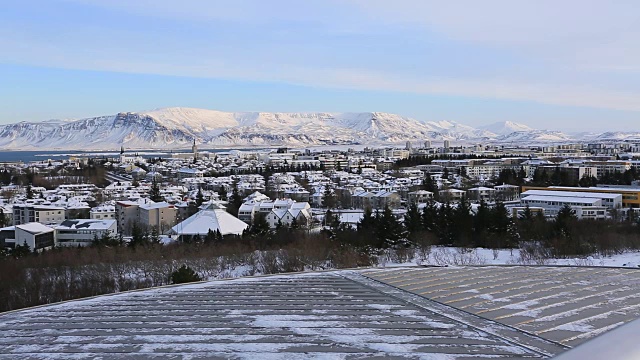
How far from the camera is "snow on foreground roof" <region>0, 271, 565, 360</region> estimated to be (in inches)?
88.5

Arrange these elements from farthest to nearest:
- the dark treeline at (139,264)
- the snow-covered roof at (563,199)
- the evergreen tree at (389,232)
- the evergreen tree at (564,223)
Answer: the snow-covered roof at (563,199)
the evergreen tree at (564,223)
the evergreen tree at (389,232)
the dark treeline at (139,264)

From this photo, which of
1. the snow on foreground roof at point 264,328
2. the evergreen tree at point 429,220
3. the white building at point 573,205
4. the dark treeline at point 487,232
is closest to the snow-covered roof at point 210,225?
the dark treeline at point 487,232

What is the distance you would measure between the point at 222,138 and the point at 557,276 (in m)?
93.7

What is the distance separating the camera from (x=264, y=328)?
260 centimetres

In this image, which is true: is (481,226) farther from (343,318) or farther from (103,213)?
(103,213)

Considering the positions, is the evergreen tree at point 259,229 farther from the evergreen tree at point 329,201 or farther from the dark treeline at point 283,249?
the evergreen tree at point 329,201

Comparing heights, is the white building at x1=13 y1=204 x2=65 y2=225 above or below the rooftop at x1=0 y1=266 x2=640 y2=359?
below

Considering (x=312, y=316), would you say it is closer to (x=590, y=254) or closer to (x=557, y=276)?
(x=557, y=276)

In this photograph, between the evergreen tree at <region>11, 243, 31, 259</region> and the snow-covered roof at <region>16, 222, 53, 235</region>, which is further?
the snow-covered roof at <region>16, 222, 53, 235</region>

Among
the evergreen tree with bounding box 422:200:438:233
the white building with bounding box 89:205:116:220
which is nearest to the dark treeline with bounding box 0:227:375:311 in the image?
the evergreen tree with bounding box 422:200:438:233

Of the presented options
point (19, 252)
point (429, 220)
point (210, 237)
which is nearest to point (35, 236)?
point (19, 252)

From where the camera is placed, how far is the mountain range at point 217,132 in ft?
305

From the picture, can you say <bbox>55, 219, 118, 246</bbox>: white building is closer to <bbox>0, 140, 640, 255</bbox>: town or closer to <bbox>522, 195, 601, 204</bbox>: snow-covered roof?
<bbox>0, 140, 640, 255</bbox>: town

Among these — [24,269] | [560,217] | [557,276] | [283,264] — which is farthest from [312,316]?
[560,217]
